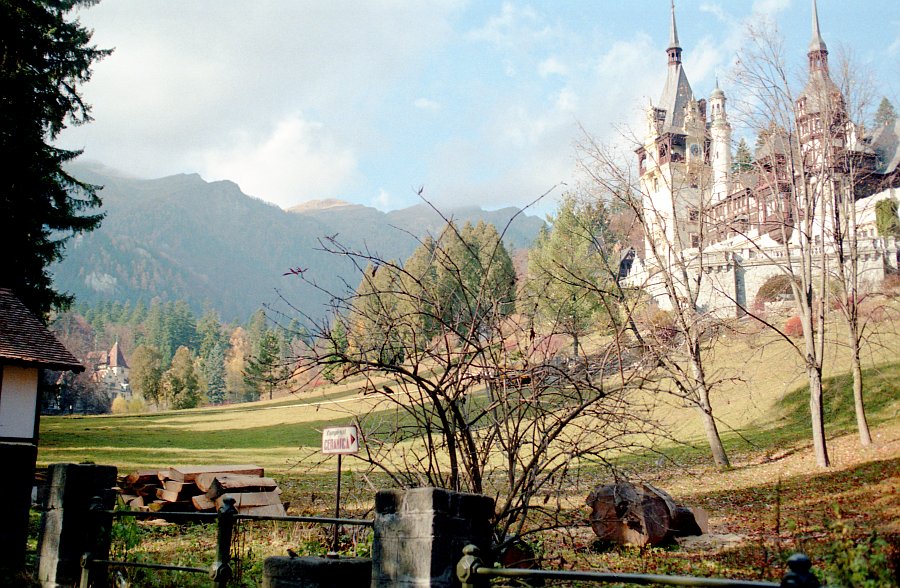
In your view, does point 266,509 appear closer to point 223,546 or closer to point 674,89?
point 223,546


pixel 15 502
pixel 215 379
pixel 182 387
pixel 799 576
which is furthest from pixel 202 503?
pixel 215 379

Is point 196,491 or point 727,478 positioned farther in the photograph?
point 727,478

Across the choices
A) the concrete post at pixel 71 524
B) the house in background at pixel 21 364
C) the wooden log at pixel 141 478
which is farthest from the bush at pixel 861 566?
the house in background at pixel 21 364

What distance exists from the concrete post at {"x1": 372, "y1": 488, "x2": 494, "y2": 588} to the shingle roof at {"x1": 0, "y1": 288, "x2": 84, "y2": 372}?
1415 centimetres

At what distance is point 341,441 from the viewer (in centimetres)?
679

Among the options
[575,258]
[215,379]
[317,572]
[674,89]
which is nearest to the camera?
[317,572]

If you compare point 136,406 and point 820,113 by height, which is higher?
point 820,113

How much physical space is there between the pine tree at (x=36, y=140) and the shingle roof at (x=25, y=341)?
1.67m

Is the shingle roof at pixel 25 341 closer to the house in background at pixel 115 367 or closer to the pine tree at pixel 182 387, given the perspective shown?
the pine tree at pixel 182 387

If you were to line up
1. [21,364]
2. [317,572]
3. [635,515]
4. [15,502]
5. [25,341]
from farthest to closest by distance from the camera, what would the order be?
1. [25,341]
2. [21,364]
3. [635,515]
4. [15,502]
5. [317,572]

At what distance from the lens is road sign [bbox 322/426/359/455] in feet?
21.6

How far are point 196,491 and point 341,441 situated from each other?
18.8 ft

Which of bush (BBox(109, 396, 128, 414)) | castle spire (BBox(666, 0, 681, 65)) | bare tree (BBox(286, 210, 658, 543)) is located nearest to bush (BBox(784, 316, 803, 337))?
bare tree (BBox(286, 210, 658, 543))

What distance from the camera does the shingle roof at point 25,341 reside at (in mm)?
15297
